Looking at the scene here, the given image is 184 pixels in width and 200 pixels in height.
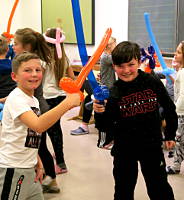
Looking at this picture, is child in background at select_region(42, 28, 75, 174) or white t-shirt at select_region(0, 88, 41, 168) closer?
white t-shirt at select_region(0, 88, 41, 168)

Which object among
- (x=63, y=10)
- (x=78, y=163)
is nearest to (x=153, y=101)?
(x=78, y=163)

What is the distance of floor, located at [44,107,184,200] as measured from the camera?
241cm

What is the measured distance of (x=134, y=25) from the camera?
4844 mm

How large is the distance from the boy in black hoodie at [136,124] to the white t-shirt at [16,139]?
0.41 metres

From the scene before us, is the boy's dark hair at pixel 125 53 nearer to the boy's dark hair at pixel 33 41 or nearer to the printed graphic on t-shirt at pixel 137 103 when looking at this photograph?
the printed graphic on t-shirt at pixel 137 103

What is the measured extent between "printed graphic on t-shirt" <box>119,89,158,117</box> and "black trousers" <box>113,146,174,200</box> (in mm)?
191

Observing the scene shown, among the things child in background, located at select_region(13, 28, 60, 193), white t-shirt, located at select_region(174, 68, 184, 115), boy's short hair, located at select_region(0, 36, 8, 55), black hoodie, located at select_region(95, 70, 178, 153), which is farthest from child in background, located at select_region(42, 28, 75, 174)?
black hoodie, located at select_region(95, 70, 178, 153)

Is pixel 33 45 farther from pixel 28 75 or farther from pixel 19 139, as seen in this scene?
pixel 19 139

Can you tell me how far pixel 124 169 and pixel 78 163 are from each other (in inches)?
52.5

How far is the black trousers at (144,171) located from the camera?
174 cm

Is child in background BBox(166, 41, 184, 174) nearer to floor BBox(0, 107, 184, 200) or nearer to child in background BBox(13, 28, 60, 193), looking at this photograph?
floor BBox(0, 107, 184, 200)

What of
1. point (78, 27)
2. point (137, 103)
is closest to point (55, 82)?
point (137, 103)

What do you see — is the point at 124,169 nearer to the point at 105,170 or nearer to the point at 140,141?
the point at 140,141

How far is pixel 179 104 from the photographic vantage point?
249 centimetres
